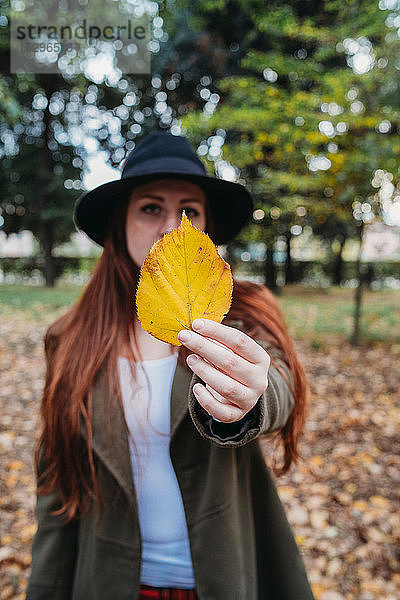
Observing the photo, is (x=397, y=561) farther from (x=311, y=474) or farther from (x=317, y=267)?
(x=317, y=267)

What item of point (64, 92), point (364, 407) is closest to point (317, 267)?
point (64, 92)

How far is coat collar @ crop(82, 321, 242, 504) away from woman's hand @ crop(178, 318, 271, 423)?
52 cm

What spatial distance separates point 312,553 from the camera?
2.73 meters

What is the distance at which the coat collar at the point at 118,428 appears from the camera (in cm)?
122

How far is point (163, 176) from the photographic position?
51.3 inches

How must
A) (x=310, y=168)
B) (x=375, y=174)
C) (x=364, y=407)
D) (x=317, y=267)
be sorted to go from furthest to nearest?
(x=317, y=267) < (x=310, y=168) < (x=375, y=174) < (x=364, y=407)

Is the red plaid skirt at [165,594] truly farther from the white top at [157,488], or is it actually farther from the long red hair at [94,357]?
the long red hair at [94,357]

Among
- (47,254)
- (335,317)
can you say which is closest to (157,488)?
(335,317)

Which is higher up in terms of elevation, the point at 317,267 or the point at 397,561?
the point at 317,267

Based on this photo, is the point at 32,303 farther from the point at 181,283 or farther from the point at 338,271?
the point at 338,271

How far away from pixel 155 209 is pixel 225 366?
82cm

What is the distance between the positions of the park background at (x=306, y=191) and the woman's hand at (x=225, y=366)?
2427 millimetres

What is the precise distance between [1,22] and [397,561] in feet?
44.6

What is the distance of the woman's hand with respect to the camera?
2.03 ft
